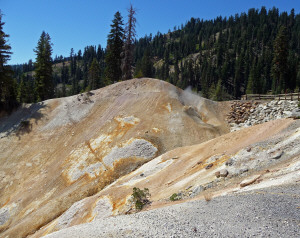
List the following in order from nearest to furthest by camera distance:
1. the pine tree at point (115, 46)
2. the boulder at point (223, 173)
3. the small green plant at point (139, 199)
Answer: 1. the small green plant at point (139, 199)
2. the boulder at point (223, 173)
3. the pine tree at point (115, 46)

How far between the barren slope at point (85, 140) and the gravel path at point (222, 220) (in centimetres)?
692

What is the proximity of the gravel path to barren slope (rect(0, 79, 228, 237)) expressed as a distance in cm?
692

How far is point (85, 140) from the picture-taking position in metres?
28.5

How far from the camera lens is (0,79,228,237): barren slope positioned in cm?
2138

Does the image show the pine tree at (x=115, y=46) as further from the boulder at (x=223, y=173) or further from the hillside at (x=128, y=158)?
the boulder at (x=223, y=173)

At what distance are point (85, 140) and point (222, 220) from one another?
24.0m

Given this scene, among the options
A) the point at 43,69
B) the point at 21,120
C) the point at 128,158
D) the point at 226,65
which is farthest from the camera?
the point at 226,65

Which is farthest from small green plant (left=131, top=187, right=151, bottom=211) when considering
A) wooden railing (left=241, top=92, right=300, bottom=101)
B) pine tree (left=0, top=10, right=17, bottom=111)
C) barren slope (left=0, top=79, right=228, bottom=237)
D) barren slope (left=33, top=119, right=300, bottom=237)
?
pine tree (left=0, top=10, right=17, bottom=111)

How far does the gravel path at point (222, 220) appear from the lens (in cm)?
625

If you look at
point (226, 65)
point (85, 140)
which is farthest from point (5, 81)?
point (226, 65)

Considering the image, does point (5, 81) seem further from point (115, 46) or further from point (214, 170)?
point (214, 170)

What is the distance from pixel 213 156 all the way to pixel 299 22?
694ft

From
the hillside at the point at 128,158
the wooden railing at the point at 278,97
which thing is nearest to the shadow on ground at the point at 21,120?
the hillside at the point at 128,158

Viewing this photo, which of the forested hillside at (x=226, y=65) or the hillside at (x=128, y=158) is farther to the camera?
the forested hillside at (x=226, y=65)
